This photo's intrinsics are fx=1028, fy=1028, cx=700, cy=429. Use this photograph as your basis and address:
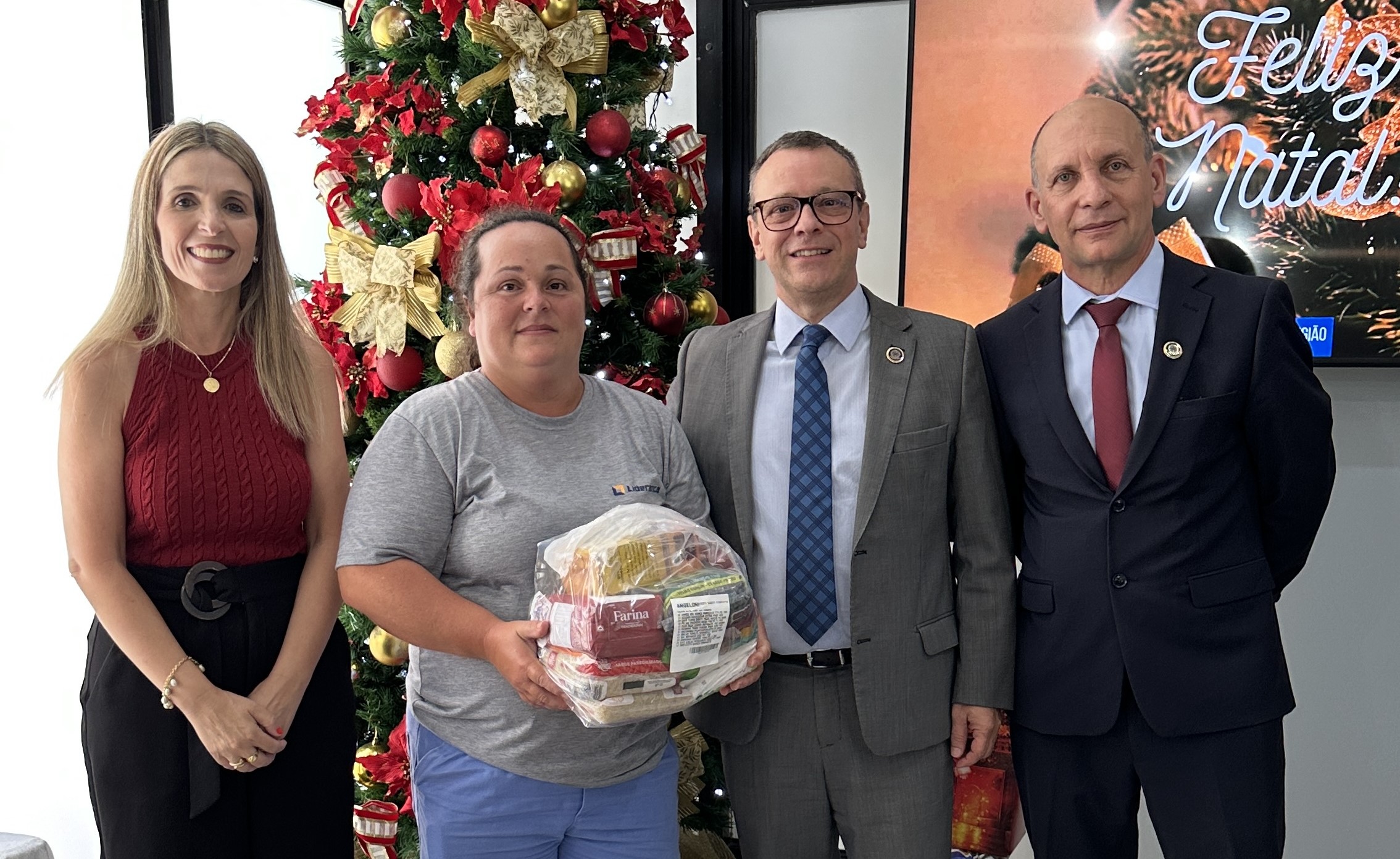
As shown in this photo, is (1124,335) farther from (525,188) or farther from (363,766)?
(363,766)

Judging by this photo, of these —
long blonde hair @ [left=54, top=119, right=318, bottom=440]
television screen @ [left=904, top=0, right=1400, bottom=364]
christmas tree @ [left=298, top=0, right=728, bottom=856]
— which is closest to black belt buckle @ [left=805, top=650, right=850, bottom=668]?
christmas tree @ [left=298, top=0, right=728, bottom=856]

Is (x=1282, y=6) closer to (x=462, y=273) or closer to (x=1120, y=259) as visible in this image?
(x=1120, y=259)

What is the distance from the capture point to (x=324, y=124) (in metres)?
2.59

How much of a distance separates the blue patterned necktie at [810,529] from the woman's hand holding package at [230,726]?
2.97 feet

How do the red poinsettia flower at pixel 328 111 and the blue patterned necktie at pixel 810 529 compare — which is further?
the red poinsettia flower at pixel 328 111

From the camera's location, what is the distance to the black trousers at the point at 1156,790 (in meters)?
1.75

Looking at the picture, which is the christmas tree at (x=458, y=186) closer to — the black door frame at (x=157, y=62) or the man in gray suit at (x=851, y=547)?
the man in gray suit at (x=851, y=547)

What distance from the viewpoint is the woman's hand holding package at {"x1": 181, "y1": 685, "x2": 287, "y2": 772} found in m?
1.65

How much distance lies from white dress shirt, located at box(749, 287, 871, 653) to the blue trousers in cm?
38

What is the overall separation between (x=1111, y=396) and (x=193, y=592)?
1588 millimetres

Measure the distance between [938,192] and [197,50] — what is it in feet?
7.79

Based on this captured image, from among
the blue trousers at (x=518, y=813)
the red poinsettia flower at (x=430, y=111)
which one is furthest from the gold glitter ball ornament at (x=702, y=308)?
the blue trousers at (x=518, y=813)

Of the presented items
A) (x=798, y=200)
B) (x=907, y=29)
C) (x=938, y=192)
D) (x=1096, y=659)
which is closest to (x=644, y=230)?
(x=798, y=200)

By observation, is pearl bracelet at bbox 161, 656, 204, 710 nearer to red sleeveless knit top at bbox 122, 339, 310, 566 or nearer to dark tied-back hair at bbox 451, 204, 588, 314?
red sleeveless knit top at bbox 122, 339, 310, 566
